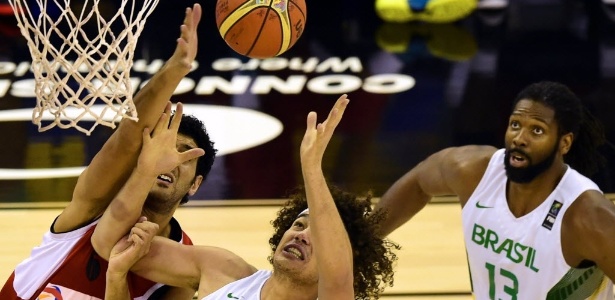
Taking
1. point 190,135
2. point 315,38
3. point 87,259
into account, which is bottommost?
point 315,38

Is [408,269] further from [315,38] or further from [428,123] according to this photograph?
[315,38]

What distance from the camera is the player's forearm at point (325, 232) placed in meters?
3.63

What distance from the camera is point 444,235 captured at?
646 centimetres

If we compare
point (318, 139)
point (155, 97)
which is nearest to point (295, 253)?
point (318, 139)

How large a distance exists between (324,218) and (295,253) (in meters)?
0.40

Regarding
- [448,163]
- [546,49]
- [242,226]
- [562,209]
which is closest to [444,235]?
[242,226]

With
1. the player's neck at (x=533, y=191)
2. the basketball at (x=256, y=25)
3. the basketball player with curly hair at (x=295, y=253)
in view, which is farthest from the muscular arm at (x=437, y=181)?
the basketball at (x=256, y=25)

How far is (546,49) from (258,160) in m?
3.87

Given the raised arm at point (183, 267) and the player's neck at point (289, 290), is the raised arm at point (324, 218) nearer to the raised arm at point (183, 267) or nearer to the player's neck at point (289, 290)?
the player's neck at point (289, 290)

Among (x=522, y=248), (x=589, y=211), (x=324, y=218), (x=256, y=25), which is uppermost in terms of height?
(x=256, y=25)

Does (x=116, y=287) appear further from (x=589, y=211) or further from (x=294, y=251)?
(x=589, y=211)

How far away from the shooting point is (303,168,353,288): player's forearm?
3.63m

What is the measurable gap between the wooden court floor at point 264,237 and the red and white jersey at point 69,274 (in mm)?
1778

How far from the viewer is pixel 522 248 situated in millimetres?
4441
